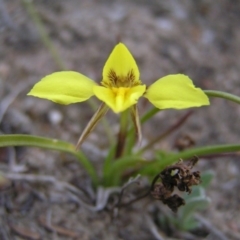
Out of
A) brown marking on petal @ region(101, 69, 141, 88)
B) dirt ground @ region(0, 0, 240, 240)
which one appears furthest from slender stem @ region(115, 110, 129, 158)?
dirt ground @ region(0, 0, 240, 240)

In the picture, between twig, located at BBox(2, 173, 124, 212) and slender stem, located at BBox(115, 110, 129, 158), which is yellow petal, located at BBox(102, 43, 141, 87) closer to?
slender stem, located at BBox(115, 110, 129, 158)

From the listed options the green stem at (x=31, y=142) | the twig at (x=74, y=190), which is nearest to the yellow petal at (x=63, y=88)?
the green stem at (x=31, y=142)

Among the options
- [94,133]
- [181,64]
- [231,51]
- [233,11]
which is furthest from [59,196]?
[233,11]

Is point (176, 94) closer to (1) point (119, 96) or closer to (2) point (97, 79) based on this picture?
(1) point (119, 96)

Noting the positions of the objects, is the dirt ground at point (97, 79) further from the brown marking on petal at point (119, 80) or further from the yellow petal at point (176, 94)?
the yellow petal at point (176, 94)

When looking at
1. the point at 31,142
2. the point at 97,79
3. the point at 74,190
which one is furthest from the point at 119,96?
the point at 97,79
